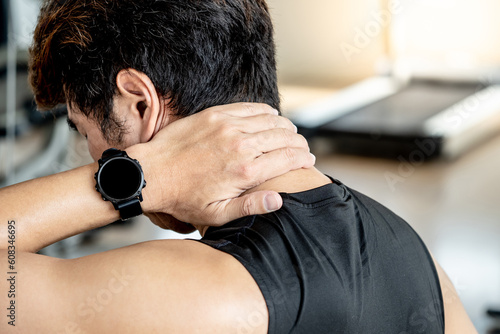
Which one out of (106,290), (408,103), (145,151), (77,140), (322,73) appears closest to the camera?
(106,290)

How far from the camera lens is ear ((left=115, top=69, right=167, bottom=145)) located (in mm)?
1138

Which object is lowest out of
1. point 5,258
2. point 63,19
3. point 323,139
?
point 5,258

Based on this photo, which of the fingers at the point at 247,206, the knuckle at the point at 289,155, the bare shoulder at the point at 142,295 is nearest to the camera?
the bare shoulder at the point at 142,295

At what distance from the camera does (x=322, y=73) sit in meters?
7.09

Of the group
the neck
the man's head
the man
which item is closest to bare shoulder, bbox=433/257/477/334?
the man

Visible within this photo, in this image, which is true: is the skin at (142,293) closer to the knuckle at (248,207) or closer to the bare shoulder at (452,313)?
the knuckle at (248,207)

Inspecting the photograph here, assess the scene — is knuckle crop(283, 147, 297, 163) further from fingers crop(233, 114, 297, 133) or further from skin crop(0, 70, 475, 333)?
skin crop(0, 70, 475, 333)

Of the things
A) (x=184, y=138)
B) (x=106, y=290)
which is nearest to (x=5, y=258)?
(x=106, y=290)

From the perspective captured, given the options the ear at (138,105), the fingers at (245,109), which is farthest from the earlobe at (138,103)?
the fingers at (245,109)

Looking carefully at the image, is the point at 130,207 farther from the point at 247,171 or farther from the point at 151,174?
the point at 247,171

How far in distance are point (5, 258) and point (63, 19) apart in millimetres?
441

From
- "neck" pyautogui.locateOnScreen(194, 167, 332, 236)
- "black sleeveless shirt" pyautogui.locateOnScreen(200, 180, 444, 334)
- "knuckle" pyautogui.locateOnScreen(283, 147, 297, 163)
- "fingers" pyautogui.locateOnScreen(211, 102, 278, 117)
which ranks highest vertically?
"fingers" pyautogui.locateOnScreen(211, 102, 278, 117)

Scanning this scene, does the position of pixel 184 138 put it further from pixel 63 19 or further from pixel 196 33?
pixel 63 19

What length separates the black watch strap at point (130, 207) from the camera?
112cm
